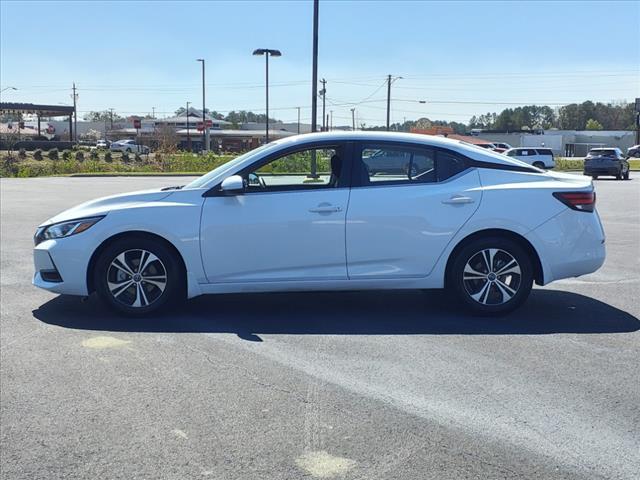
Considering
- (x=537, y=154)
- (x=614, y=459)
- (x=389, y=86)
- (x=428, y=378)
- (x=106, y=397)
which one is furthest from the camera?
(x=389, y=86)

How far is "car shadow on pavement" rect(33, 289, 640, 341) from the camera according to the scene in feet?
20.4

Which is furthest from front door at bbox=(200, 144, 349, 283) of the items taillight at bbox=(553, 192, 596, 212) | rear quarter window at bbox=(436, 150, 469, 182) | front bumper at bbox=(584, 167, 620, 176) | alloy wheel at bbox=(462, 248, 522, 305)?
front bumper at bbox=(584, 167, 620, 176)

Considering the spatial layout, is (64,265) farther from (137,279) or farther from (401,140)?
(401,140)

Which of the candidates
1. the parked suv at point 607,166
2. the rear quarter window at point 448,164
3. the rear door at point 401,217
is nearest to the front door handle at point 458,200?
the rear door at point 401,217

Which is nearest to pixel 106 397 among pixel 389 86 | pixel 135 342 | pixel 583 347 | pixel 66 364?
pixel 66 364

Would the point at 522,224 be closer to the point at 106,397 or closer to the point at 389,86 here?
the point at 106,397

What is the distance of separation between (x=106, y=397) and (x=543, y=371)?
3.00 m

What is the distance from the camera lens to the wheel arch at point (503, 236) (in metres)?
6.52

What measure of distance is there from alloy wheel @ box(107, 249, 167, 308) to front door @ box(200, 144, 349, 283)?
0.47m

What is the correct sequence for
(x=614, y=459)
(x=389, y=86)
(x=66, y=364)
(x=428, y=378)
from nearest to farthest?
(x=614, y=459)
(x=428, y=378)
(x=66, y=364)
(x=389, y=86)

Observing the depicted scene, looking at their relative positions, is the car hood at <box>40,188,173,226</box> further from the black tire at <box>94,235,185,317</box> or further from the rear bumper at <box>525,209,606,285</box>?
the rear bumper at <box>525,209,606,285</box>

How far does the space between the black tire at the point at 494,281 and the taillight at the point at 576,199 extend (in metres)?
0.58

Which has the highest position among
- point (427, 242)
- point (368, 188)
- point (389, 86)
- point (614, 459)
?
point (389, 86)

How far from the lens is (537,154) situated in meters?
42.8
